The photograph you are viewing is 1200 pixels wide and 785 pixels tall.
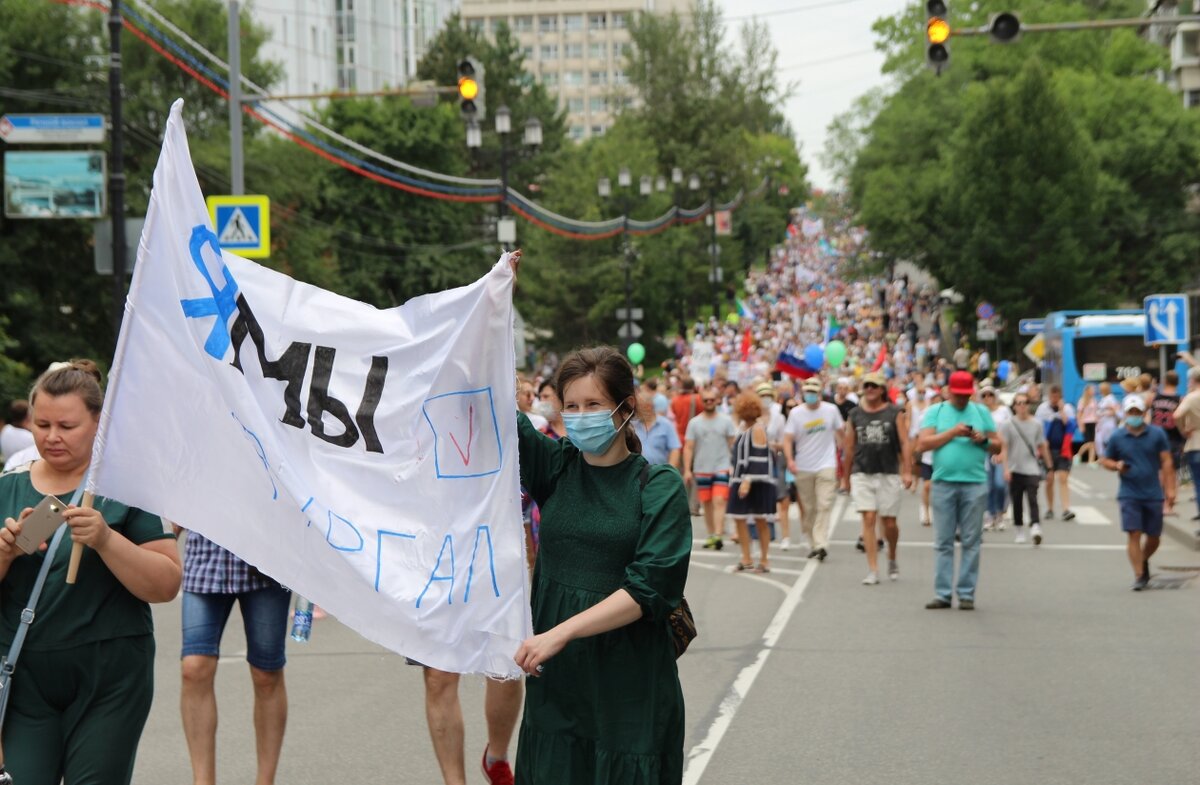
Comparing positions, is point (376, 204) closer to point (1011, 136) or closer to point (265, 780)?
point (1011, 136)

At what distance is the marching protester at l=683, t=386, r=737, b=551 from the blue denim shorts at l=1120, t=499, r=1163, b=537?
5.30 metres

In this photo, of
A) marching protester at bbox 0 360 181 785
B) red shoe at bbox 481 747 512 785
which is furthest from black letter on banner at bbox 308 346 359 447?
red shoe at bbox 481 747 512 785

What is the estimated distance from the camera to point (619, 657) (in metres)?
4.57

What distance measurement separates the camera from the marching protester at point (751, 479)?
17236 mm

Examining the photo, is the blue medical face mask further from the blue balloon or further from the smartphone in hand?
the blue balloon

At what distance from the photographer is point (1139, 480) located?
50.6ft

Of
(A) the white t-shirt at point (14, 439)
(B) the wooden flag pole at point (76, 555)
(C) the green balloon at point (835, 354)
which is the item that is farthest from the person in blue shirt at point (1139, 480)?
(C) the green balloon at point (835, 354)

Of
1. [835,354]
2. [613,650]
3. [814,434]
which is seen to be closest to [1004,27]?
[814,434]

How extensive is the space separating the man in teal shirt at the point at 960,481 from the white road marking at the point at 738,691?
4.46 ft

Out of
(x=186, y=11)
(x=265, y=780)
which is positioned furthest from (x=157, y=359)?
(x=186, y=11)

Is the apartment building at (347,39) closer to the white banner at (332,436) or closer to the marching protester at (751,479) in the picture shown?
the marching protester at (751,479)

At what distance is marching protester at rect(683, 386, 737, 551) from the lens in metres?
19.6

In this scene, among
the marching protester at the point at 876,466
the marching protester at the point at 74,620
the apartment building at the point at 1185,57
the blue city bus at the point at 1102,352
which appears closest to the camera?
the marching protester at the point at 74,620

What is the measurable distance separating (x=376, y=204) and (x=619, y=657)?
6213 cm
